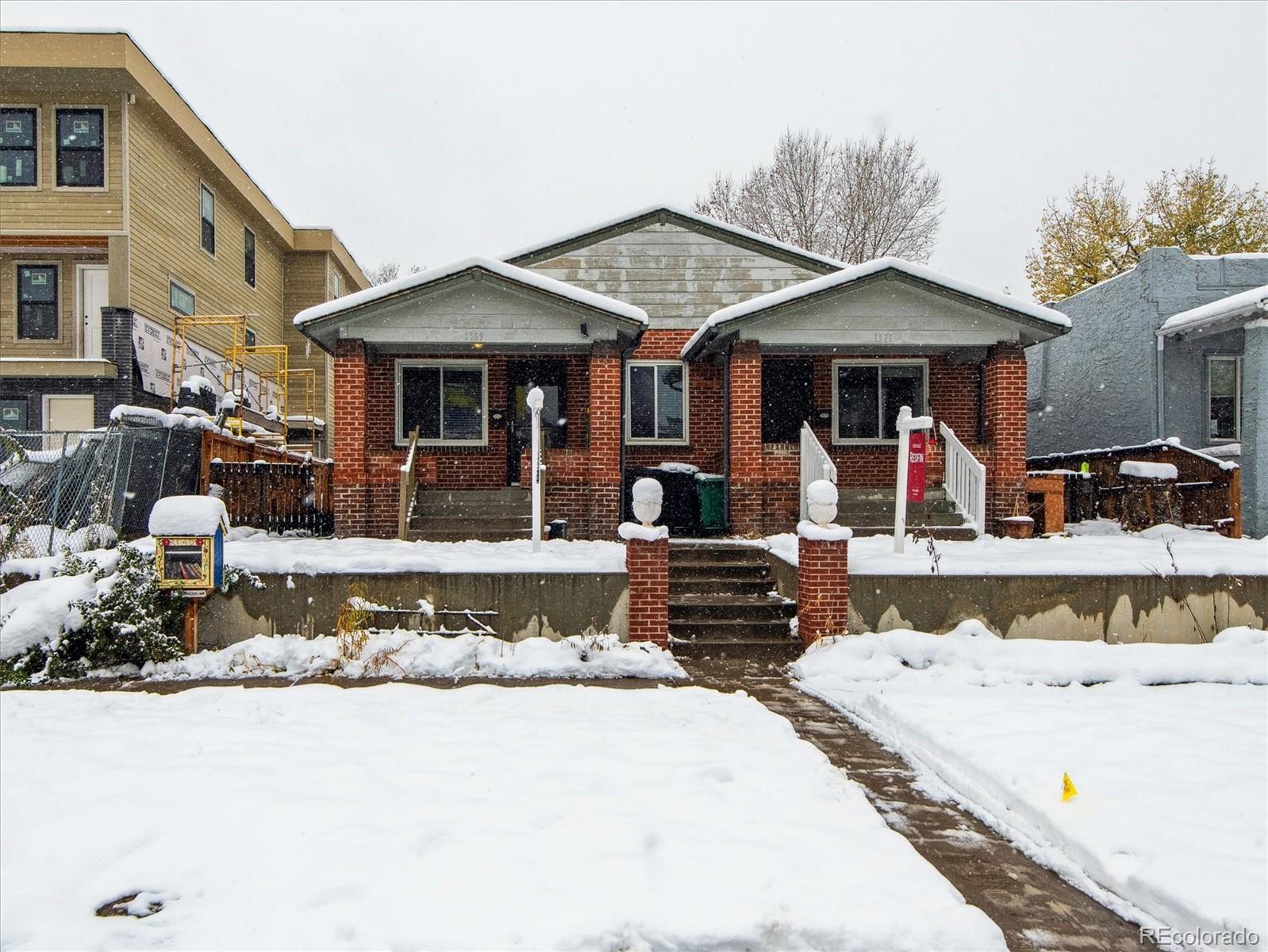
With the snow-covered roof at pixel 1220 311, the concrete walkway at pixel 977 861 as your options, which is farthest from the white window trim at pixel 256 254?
the snow-covered roof at pixel 1220 311

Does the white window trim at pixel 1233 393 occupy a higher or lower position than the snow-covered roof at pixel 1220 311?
lower

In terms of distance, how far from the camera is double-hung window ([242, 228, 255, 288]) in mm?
23484

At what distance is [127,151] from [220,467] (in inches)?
383

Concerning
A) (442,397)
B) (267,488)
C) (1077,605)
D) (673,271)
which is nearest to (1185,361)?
(673,271)

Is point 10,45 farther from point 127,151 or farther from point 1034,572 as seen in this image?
point 1034,572

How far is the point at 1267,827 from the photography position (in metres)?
4.04

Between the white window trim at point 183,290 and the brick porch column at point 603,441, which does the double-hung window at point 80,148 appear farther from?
the brick porch column at point 603,441

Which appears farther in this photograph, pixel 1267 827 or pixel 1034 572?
pixel 1034 572

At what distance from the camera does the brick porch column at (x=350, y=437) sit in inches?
483

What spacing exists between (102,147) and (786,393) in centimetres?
1528

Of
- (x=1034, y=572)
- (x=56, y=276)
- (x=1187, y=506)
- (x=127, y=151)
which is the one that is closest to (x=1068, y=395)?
(x=1187, y=506)

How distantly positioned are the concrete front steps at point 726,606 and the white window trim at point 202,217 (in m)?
16.7

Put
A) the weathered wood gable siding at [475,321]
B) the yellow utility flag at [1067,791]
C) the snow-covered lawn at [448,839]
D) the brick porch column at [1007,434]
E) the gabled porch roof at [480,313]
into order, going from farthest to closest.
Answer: the brick porch column at [1007,434] → the weathered wood gable siding at [475,321] → the gabled porch roof at [480,313] → the yellow utility flag at [1067,791] → the snow-covered lawn at [448,839]

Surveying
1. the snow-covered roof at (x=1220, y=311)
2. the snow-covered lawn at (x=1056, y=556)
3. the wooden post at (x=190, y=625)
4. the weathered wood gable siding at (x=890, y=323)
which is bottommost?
the wooden post at (x=190, y=625)
